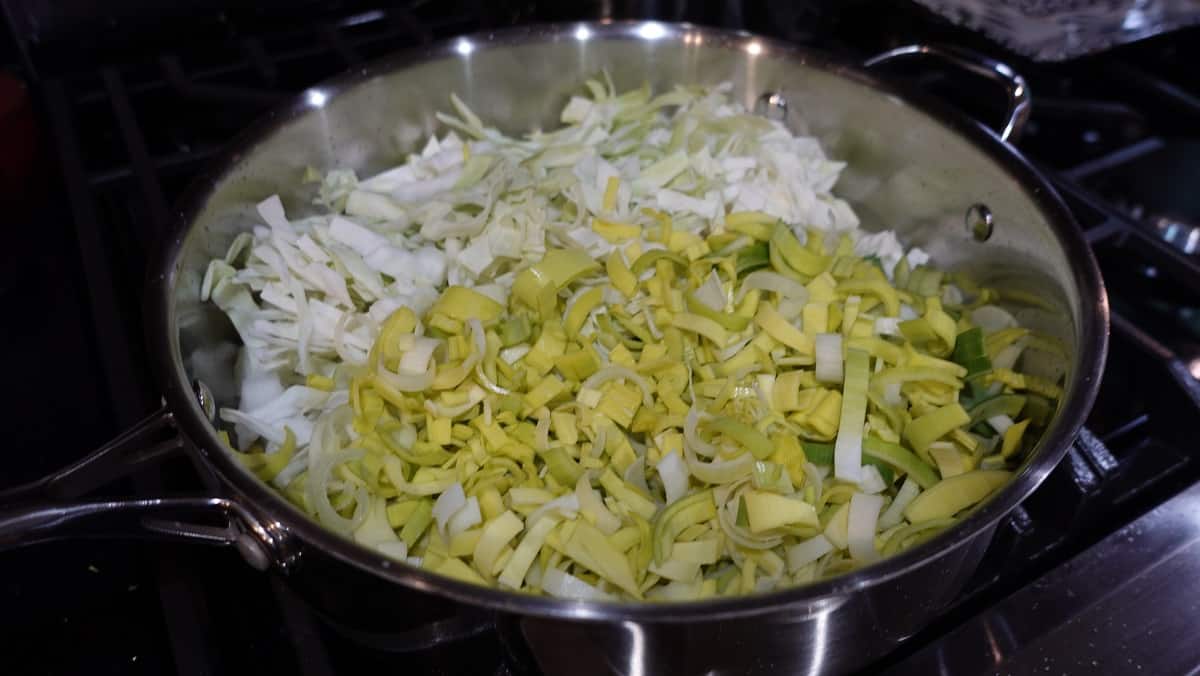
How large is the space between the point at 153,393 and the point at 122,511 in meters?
0.30

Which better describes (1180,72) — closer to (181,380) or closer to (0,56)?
(181,380)

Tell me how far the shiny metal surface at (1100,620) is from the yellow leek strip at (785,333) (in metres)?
0.28

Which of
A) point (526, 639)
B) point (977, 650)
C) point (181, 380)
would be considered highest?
point (181, 380)

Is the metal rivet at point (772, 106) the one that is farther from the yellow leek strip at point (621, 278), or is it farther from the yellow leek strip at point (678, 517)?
the yellow leek strip at point (678, 517)

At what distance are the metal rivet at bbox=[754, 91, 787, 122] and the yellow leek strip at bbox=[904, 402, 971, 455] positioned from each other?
468 mm

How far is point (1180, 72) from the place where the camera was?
4.19 feet

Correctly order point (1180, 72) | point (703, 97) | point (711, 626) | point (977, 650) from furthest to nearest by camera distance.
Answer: point (1180, 72)
point (703, 97)
point (977, 650)
point (711, 626)

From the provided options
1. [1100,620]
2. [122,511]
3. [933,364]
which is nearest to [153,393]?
[122,511]

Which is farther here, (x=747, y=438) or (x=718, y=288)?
(x=718, y=288)

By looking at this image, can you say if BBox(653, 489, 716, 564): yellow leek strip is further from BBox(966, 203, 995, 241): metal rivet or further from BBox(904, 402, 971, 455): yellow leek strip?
BBox(966, 203, 995, 241): metal rivet

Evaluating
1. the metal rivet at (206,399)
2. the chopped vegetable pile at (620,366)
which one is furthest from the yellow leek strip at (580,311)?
the metal rivet at (206,399)

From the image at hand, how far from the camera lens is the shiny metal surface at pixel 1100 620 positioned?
70 cm

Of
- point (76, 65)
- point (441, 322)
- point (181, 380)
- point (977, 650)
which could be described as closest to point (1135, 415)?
point (977, 650)

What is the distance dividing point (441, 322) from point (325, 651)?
31 cm
